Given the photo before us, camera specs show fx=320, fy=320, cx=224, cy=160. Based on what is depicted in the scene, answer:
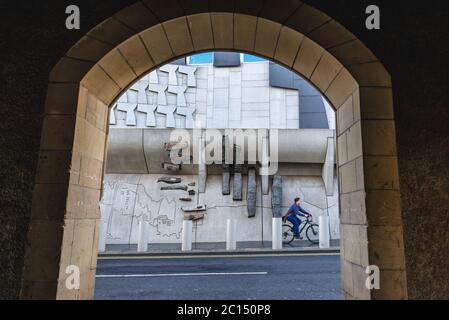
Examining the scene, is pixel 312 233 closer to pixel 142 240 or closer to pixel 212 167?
pixel 212 167

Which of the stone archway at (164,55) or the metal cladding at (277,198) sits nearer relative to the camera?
the stone archway at (164,55)

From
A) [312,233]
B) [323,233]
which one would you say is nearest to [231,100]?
[312,233]

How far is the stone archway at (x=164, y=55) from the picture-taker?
7.92 ft

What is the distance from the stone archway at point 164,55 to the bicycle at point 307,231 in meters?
8.54

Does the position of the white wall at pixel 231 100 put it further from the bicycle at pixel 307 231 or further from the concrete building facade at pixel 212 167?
the bicycle at pixel 307 231

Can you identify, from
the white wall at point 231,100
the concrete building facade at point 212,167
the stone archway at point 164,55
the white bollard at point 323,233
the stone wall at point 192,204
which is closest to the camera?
the stone archway at point 164,55

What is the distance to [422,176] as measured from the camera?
2537 mm

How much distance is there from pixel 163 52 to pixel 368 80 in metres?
1.91

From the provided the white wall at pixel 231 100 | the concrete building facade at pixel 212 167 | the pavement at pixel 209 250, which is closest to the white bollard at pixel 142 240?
the pavement at pixel 209 250

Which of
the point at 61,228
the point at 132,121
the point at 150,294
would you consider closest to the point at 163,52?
the point at 61,228

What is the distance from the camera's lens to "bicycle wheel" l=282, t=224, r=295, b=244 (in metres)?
11.2

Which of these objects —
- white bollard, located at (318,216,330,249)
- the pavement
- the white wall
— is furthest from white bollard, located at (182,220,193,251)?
the white wall

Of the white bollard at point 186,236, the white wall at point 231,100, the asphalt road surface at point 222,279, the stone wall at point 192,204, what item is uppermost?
the white wall at point 231,100

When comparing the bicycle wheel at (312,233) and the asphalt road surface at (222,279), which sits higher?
the bicycle wheel at (312,233)
